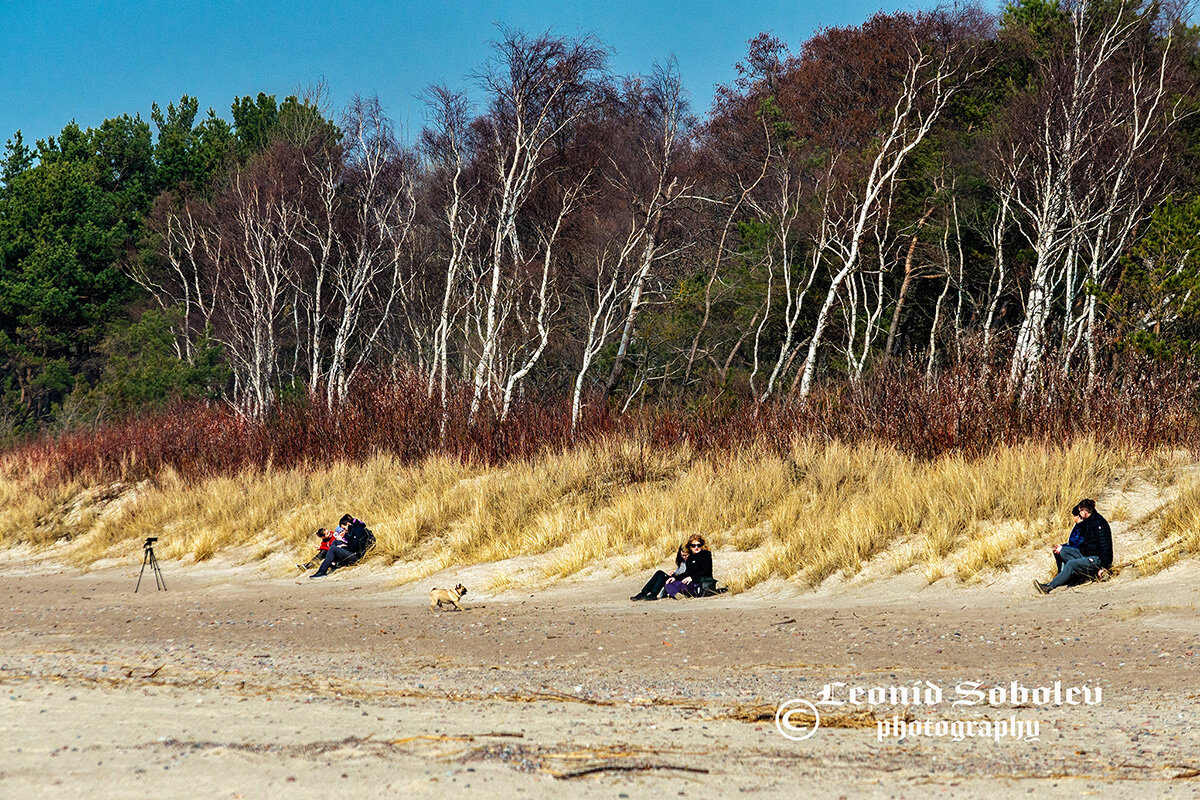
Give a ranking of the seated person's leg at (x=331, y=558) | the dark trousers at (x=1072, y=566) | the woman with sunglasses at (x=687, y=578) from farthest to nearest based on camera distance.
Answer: the seated person's leg at (x=331, y=558) < the woman with sunglasses at (x=687, y=578) < the dark trousers at (x=1072, y=566)

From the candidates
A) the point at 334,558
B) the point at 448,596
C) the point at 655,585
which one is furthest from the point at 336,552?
the point at 655,585

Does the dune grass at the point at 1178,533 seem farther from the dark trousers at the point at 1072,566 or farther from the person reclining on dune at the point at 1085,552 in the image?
the dark trousers at the point at 1072,566

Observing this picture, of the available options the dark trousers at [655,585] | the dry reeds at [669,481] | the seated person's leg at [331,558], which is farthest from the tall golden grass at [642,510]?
the dark trousers at [655,585]

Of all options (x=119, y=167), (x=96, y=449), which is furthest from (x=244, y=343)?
(x=119, y=167)

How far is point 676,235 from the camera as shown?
29297mm

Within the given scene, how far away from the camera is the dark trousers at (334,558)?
14.3 m

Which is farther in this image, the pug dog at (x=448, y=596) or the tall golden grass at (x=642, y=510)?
the tall golden grass at (x=642, y=510)

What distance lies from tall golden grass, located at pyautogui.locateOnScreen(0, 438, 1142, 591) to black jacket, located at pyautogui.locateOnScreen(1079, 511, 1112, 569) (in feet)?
2.77

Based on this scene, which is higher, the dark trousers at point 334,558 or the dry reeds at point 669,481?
the dry reeds at point 669,481

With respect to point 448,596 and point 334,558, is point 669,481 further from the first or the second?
point 448,596

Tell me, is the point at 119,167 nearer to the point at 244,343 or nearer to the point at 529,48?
the point at 244,343

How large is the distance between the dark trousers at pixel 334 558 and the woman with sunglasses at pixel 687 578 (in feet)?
15.9

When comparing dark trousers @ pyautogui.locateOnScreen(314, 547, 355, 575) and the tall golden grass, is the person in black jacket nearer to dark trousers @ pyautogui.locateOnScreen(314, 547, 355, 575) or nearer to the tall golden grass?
the tall golden grass

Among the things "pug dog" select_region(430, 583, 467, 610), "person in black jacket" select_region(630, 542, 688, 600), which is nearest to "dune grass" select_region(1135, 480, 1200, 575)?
"person in black jacket" select_region(630, 542, 688, 600)
